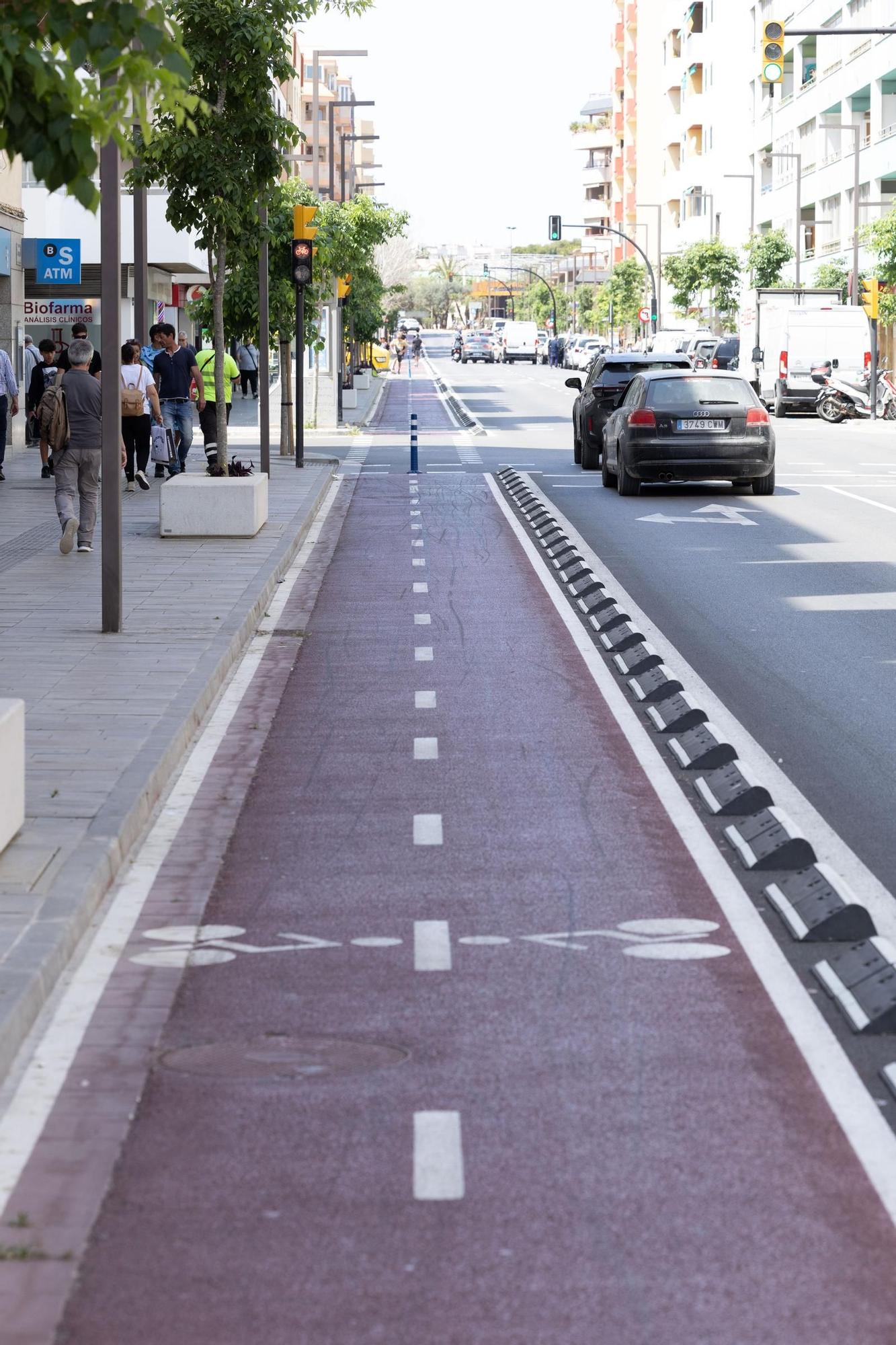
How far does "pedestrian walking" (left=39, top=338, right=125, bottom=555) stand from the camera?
1653 cm

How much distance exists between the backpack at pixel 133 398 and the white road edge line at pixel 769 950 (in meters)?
13.0

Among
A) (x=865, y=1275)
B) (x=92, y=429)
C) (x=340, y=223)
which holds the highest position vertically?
(x=340, y=223)

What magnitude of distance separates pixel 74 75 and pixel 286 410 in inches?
1060

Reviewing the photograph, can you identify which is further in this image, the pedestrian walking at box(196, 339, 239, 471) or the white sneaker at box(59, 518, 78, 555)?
the pedestrian walking at box(196, 339, 239, 471)

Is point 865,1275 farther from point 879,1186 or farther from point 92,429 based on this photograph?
point 92,429

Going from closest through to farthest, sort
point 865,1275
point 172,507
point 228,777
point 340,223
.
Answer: point 865,1275 < point 228,777 < point 172,507 < point 340,223

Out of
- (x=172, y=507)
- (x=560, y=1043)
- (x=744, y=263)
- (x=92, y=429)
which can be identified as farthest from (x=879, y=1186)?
(x=744, y=263)

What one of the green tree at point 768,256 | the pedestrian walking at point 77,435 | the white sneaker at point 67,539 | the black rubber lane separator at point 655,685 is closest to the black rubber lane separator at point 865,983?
the black rubber lane separator at point 655,685

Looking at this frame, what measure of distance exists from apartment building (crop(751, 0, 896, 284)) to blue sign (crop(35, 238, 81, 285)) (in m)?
30.3

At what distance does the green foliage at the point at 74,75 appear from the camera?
6.38m

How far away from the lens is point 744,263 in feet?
302

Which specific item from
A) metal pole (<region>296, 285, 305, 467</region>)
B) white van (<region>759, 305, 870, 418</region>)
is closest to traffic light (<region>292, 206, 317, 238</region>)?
metal pole (<region>296, 285, 305, 467</region>)

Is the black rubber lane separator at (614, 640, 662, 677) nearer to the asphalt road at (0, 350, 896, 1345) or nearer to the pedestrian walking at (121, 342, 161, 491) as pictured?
the asphalt road at (0, 350, 896, 1345)

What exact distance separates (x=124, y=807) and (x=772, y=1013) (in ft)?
9.61
